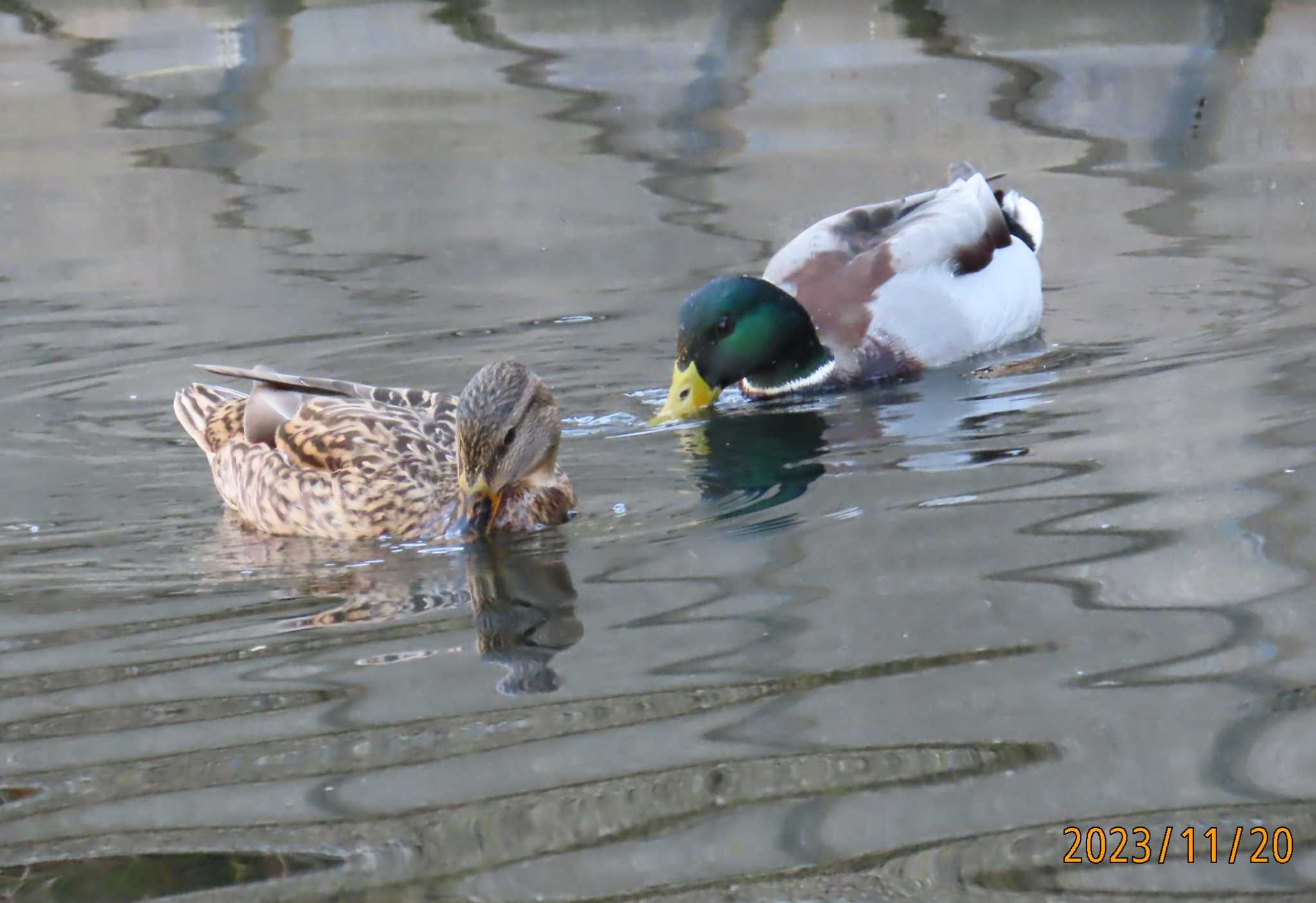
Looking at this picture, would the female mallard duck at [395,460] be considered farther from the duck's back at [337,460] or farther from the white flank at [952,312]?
the white flank at [952,312]

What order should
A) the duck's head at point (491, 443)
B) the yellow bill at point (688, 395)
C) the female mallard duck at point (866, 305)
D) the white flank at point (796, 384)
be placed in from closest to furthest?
the duck's head at point (491, 443) → the yellow bill at point (688, 395) → the female mallard duck at point (866, 305) → the white flank at point (796, 384)

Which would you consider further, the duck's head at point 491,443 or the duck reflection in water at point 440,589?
the duck's head at point 491,443

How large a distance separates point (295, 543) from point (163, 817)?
215cm

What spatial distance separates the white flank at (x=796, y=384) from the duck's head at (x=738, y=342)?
0.01 metres

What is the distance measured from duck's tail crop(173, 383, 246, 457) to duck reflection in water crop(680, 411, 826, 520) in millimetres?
1361

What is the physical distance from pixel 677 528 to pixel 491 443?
0.51 metres

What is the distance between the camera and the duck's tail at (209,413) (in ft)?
19.8

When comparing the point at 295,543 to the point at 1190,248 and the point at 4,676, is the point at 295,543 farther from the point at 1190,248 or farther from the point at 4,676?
the point at 1190,248

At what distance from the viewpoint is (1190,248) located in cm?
860

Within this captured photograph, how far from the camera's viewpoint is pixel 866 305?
775 centimetres
